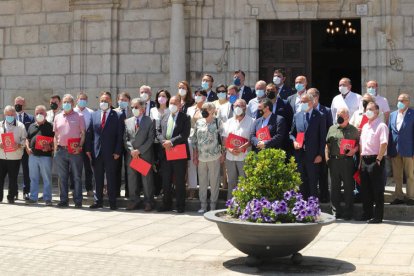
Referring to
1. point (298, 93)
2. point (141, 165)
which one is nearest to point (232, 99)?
point (298, 93)

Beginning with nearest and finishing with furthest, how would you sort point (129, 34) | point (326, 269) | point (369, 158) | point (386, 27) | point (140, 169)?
point (326, 269), point (369, 158), point (140, 169), point (386, 27), point (129, 34)

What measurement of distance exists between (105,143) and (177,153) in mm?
1446

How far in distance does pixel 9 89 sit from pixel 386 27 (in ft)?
32.0

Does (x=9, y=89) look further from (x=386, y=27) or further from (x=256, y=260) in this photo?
(x=256, y=260)

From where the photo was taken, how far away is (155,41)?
56.0ft

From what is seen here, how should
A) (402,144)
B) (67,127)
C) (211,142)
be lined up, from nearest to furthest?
(402,144) → (211,142) → (67,127)

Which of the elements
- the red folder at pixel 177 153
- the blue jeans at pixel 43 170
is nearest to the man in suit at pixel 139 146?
the red folder at pixel 177 153

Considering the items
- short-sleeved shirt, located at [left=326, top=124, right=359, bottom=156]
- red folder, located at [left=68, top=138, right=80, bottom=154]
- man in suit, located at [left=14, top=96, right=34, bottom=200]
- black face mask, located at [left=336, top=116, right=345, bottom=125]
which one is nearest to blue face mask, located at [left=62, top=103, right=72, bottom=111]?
red folder, located at [left=68, top=138, right=80, bottom=154]

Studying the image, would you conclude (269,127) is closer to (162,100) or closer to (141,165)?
(162,100)

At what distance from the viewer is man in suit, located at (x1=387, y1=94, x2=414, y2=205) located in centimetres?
1184

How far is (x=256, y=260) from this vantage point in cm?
796

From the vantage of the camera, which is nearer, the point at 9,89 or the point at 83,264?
the point at 83,264

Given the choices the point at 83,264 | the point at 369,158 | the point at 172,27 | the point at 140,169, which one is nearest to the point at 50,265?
the point at 83,264

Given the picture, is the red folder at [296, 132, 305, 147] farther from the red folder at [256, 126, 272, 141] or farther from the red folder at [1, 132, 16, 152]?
the red folder at [1, 132, 16, 152]
